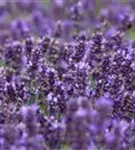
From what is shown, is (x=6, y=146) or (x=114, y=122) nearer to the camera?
(x=6, y=146)

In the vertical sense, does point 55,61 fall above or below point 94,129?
above

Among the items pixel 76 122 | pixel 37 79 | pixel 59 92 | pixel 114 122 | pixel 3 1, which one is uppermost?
pixel 3 1

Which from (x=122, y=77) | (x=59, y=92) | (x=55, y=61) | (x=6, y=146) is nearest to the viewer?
(x=6, y=146)

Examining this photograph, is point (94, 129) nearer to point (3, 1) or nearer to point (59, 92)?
point (59, 92)

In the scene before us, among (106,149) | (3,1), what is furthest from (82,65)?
(3,1)

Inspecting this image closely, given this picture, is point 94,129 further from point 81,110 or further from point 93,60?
point 93,60

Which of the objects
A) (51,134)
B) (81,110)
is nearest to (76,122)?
(81,110)

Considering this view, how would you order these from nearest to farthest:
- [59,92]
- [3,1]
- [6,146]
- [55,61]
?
1. [6,146]
2. [59,92]
3. [55,61]
4. [3,1]
